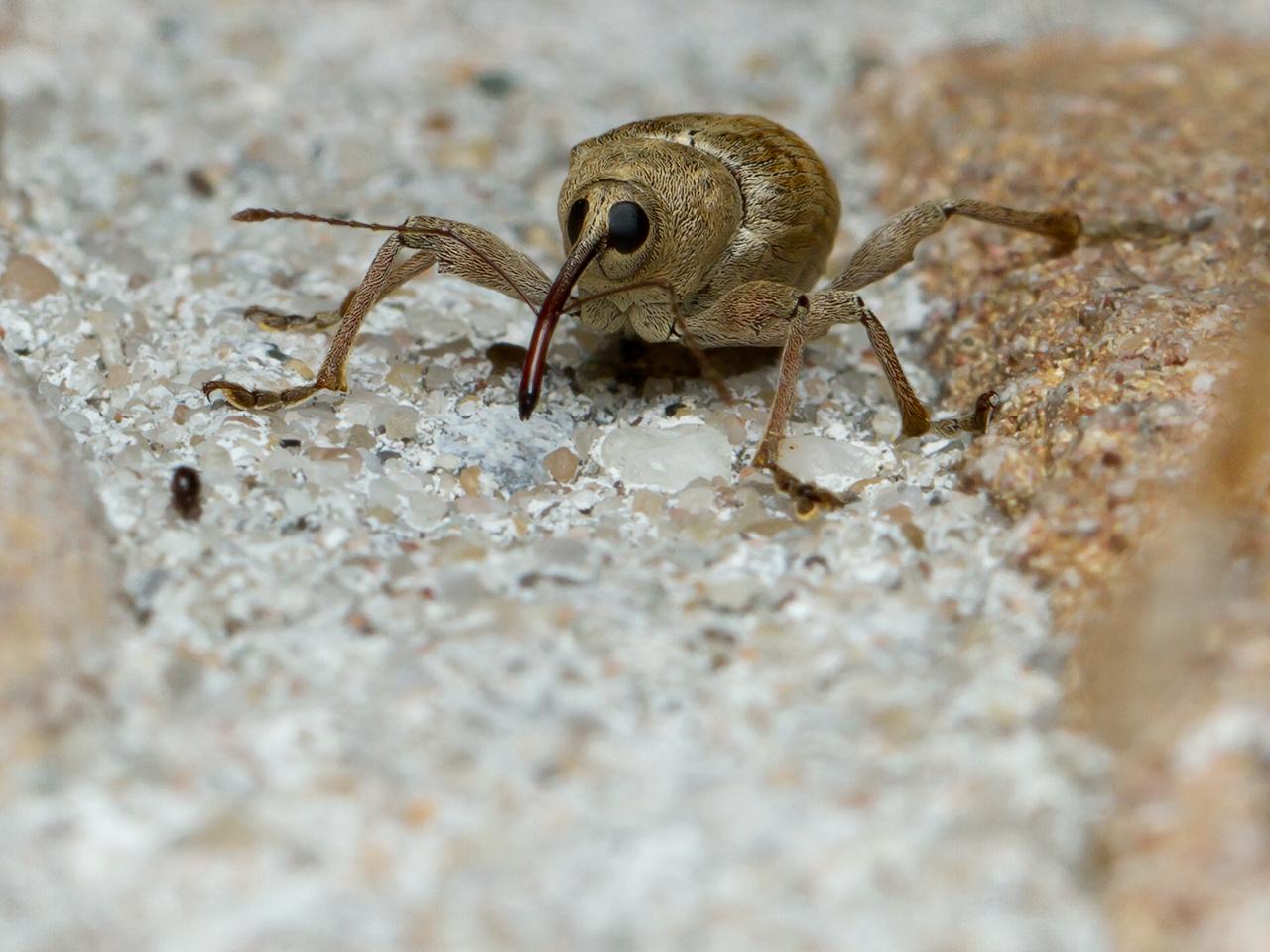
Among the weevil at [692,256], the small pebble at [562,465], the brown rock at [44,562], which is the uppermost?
the weevil at [692,256]

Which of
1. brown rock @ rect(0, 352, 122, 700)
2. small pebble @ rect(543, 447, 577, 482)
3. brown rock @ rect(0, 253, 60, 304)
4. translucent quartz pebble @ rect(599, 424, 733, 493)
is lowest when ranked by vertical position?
brown rock @ rect(0, 352, 122, 700)

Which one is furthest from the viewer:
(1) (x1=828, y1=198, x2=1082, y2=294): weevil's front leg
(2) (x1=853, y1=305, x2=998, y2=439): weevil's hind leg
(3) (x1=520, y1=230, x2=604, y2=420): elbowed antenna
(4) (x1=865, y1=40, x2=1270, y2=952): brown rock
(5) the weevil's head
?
(1) (x1=828, y1=198, x2=1082, y2=294): weevil's front leg

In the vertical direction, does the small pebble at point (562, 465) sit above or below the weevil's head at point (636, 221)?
below

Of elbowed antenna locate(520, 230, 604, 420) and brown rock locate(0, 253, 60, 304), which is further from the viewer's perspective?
brown rock locate(0, 253, 60, 304)

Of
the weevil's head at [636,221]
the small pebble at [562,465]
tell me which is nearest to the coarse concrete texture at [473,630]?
the small pebble at [562,465]

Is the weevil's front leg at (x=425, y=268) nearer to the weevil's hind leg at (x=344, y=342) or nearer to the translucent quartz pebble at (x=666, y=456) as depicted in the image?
the weevil's hind leg at (x=344, y=342)

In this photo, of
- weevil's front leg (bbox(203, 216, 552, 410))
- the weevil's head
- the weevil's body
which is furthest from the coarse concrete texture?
the weevil's head

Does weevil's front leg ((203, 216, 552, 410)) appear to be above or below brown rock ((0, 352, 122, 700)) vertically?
above

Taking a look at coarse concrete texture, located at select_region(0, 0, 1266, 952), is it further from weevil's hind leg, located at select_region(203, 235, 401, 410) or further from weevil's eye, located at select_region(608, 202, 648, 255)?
weevil's eye, located at select_region(608, 202, 648, 255)

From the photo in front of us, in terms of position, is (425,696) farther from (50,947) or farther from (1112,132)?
(1112,132)
